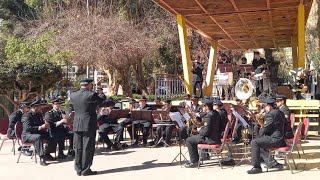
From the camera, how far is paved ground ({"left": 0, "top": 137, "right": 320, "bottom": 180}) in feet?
28.5

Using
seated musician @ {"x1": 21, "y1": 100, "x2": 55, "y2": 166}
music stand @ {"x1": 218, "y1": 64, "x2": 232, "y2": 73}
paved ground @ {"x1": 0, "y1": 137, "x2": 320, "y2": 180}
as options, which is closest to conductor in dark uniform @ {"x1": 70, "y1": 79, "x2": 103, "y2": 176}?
paved ground @ {"x1": 0, "y1": 137, "x2": 320, "y2": 180}

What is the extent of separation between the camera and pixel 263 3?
1452 centimetres

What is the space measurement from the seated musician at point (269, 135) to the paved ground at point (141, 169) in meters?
0.33

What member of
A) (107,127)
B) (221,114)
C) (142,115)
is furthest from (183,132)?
(107,127)

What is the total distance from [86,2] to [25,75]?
37.7ft

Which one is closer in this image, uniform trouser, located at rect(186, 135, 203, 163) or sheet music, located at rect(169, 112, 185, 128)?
uniform trouser, located at rect(186, 135, 203, 163)

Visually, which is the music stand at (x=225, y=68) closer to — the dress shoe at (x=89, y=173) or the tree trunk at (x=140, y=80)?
the tree trunk at (x=140, y=80)

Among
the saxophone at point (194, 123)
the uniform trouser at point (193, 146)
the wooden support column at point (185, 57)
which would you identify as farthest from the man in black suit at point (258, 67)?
the uniform trouser at point (193, 146)

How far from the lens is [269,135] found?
8844mm

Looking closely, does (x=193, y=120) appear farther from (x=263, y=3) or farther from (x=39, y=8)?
(x=39, y=8)

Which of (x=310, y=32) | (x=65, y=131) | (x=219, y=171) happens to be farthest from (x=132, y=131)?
(x=310, y=32)

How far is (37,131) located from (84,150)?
2.18 m

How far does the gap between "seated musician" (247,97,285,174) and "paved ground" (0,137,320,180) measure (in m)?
0.33

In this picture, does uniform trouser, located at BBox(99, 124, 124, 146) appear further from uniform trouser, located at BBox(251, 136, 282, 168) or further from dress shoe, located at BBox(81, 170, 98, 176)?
uniform trouser, located at BBox(251, 136, 282, 168)
